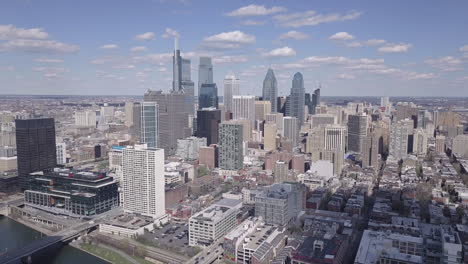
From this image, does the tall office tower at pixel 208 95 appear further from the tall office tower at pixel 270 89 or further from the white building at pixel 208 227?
the white building at pixel 208 227

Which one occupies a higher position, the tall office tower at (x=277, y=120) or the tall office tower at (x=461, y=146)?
the tall office tower at (x=277, y=120)

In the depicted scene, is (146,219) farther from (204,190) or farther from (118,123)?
(118,123)

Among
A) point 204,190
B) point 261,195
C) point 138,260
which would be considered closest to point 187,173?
point 204,190

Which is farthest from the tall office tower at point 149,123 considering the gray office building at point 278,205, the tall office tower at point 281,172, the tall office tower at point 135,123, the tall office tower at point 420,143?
the tall office tower at point 420,143

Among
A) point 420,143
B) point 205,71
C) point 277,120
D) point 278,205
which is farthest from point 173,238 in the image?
point 205,71

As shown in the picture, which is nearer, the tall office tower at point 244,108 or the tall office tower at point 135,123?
the tall office tower at point 135,123

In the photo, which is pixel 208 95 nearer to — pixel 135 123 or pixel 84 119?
pixel 135 123

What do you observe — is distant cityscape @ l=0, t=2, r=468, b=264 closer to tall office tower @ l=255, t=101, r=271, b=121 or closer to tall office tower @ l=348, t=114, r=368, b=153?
tall office tower @ l=348, t=114, r=368, b=153

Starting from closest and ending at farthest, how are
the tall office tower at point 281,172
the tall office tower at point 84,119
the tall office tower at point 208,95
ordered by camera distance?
the tall office tower at point 281,172 < the tall office tower at point 84,119 < the tall office tower at point 208,95
